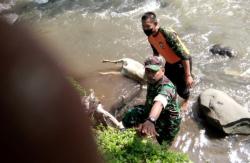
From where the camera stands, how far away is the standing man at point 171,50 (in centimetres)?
575

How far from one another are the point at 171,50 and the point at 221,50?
3053mm

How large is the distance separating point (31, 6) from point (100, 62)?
13.9 feet

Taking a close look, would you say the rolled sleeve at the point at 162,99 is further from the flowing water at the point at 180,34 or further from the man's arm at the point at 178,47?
the flowing water at the point at 180,34

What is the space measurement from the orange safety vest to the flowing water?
3.87 feet

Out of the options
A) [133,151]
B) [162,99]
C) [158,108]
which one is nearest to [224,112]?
[162,99]

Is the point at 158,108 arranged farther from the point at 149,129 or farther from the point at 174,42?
the point at 174,42

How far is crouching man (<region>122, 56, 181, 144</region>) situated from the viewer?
458 cm

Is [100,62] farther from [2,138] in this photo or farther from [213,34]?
[2,138]

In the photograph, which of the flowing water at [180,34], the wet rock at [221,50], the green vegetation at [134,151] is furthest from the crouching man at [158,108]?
the wet rock at [221,50]

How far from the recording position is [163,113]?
5.35 meters

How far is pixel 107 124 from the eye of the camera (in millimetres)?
5996

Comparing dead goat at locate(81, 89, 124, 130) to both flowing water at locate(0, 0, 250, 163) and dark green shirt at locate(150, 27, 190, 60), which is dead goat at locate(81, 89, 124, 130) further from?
dark green shirt at locate(150, 27, 190, 60)

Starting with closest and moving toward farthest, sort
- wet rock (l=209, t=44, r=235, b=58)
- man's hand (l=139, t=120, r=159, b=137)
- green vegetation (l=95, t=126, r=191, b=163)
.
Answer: man's hand (l=139, t=120, r=159, b=137) < green vegetation (l=95, t=126, r=191, b=163) < wet rock (l=209, t=44, r=235, b=58)

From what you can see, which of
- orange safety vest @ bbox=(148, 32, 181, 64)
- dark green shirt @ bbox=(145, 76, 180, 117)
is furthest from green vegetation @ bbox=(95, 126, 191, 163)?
orange safety vest @ bbox=(148, 32, 181, 64)
